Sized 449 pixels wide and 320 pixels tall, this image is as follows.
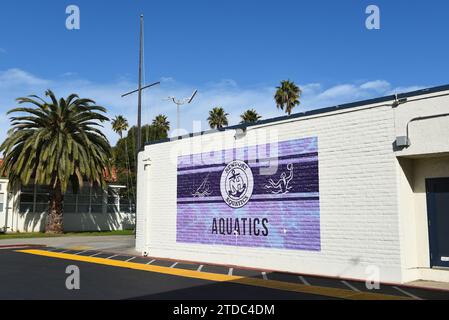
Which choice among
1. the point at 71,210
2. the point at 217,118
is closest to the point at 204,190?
the point at 71,210

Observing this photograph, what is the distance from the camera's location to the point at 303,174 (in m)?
13.9

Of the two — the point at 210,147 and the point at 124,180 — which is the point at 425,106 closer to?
the point at 210,147

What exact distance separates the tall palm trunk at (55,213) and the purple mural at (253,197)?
18952 mm

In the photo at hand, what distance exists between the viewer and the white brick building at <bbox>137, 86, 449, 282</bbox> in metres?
11.7

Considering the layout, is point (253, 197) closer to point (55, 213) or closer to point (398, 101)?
point (398, 101)

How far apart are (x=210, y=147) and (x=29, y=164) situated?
1896 centimetres

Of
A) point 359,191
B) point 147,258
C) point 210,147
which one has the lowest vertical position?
point 147,258

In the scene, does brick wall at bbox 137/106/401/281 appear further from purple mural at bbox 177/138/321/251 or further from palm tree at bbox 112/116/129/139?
palm tree at bbox 112/116/129/139

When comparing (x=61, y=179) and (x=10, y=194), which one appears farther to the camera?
(x=10, y=194)

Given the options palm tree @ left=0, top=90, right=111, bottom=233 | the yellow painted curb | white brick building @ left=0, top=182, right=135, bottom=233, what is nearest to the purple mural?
the yellow painted curb

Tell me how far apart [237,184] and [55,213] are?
73.5 ft

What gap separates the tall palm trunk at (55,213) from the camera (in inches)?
1305
